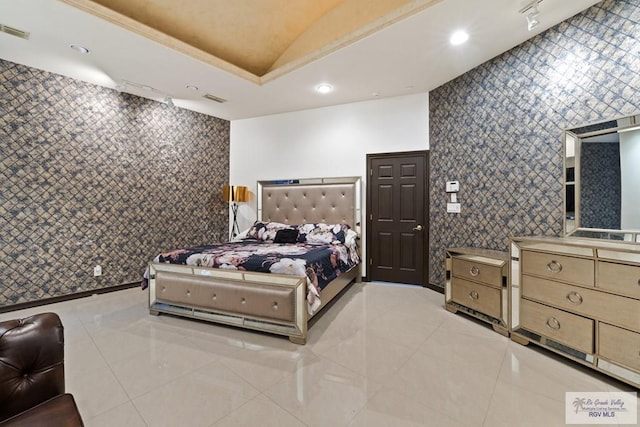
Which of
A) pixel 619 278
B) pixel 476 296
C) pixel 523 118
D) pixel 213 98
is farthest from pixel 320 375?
pixel 213 98

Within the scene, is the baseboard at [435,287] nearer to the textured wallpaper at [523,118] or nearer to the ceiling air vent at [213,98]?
the textured wallpaper at [523,118]

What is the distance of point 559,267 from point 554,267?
4 cm

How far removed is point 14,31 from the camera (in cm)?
259

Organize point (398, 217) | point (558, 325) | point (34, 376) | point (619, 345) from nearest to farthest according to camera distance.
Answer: point (34, 376) < point (619, 345) < point (558, 325) < point (398, 217)

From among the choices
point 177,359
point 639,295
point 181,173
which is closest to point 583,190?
point 639,295

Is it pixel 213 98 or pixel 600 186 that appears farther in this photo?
pixel 213 98

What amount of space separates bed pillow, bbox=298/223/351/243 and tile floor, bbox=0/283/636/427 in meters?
1.24

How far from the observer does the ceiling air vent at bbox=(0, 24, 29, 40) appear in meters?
2.54

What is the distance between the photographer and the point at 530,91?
9.12ft

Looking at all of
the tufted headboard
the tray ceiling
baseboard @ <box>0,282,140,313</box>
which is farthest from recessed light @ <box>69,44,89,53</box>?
baseboard @ <box>0,282,140,313</box>

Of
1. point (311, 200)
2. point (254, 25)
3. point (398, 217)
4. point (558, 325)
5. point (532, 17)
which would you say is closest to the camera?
point (558, 325)

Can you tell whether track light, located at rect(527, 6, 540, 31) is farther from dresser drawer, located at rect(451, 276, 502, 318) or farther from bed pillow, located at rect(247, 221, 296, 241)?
bed pillow, located at rect(247, 221, 296, 241)

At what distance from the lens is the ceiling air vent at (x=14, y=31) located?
2539mm

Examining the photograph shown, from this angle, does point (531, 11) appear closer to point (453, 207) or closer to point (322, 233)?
point (453, 207)
